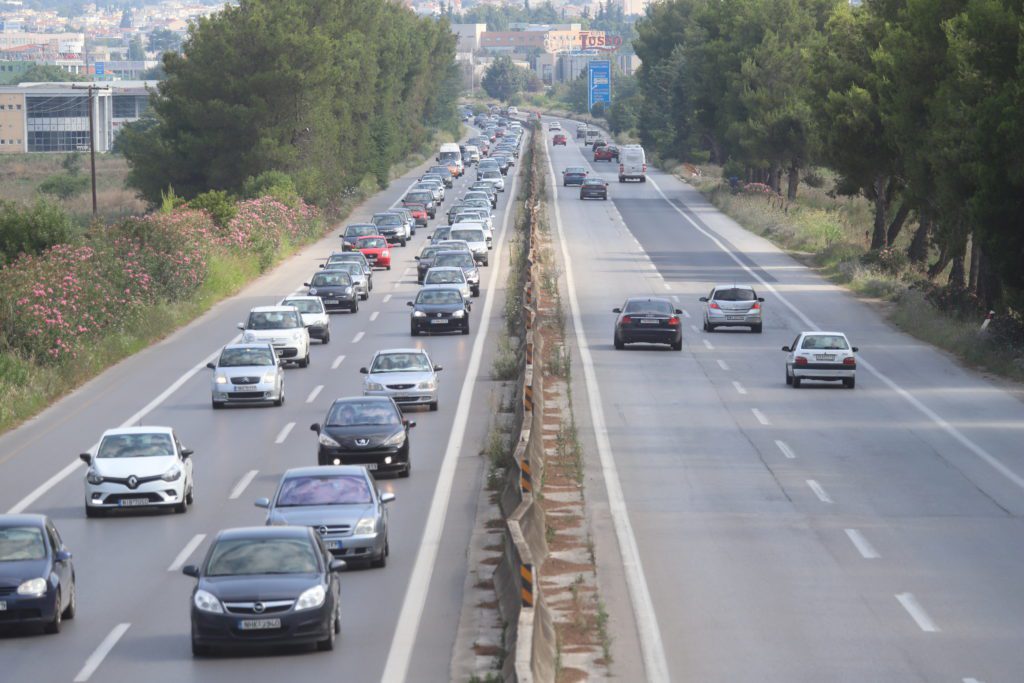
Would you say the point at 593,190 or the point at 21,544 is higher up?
the point at 21,544

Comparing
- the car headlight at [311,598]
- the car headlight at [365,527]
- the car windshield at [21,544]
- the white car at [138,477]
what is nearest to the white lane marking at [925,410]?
the car headlight at [365,527]

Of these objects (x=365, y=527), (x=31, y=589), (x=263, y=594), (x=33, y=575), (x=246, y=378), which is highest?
(x=263, y=594)

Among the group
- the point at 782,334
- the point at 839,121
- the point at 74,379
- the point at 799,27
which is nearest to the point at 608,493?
the point at 74,379

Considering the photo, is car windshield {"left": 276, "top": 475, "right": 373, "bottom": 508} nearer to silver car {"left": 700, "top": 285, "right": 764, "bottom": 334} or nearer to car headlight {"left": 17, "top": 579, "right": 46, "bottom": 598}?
car headlight {"left": 17, "top": 579, "right": 46, "bottom": 598}

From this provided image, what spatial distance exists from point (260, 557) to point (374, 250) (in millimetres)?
52636

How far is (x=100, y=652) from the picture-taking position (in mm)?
16859

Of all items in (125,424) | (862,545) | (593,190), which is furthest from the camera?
(593,190)

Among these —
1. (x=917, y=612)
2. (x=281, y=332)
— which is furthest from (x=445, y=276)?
(x=917, y=612)

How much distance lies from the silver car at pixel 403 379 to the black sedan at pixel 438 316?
12.6m

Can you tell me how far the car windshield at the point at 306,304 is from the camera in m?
46.2

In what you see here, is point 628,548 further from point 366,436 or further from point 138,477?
point 138,477

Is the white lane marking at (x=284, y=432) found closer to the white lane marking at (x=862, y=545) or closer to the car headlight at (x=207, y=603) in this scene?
the white lane marking at (x=862, y=545)

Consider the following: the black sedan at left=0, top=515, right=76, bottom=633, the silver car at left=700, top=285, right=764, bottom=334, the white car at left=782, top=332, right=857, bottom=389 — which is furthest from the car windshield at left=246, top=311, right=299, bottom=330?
the black sedan at left=0, top=515, right=76, bottom=633

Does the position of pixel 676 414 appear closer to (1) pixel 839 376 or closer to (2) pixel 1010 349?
(1) pixel 839 376
